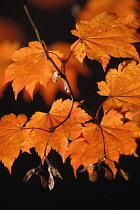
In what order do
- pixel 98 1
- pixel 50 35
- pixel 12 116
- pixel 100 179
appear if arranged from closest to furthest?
pixel 12 116 → pixel 98 1 → pixel 50 35 → pixel 100 179

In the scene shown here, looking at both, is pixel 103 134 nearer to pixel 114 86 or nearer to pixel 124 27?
pixel 114 86

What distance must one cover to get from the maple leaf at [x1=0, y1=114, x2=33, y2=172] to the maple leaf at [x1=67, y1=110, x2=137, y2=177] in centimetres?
17

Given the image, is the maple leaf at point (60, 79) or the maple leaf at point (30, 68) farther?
the maple leaf at point (60, 79)

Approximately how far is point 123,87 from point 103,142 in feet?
0.64

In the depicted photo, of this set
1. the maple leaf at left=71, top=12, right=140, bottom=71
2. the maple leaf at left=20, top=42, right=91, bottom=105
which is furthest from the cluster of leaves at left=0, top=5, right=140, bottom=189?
the maple leaf at left=20, top=42, right=91, bottom=105

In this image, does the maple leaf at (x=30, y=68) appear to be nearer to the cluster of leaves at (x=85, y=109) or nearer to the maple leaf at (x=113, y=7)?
the cluster of leaves at (x=85, y=109)

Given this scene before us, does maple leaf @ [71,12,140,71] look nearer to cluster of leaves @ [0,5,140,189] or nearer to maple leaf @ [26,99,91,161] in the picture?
cluster of leaves @ [0,5,140,189]

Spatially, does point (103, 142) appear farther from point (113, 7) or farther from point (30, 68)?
point (113, 7)

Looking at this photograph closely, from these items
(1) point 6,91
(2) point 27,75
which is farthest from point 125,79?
(1) point 6,91

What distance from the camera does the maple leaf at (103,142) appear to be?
683 millimetres

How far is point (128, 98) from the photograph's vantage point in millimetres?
727

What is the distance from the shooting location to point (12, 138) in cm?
A: 78

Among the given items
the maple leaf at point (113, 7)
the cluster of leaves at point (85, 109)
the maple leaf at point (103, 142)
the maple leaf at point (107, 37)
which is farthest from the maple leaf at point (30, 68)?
the maple leaf at point (113, 7)

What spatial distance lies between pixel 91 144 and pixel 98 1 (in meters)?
0.64
